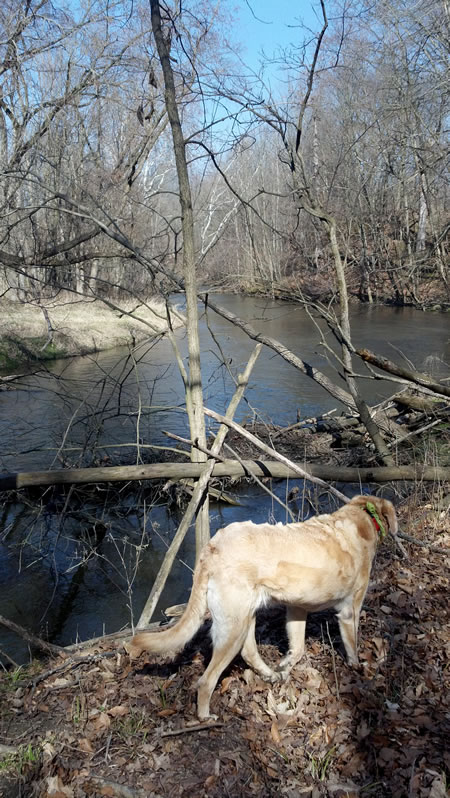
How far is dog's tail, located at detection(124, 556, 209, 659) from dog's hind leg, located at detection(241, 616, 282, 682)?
571 mm

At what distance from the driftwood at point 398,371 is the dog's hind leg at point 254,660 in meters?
3.69

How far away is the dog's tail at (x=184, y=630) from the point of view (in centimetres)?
377

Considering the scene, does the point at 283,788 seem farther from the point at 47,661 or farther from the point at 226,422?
the point at 226,422

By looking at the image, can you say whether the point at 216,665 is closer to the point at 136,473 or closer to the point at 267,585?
the point at 267,585

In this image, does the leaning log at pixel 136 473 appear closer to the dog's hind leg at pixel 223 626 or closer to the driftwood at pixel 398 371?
the driftwood at pixel 398 371

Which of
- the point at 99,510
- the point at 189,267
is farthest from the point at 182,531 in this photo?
the point at 99,510

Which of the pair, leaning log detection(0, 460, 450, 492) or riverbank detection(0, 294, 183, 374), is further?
riverbank detection(0, 294, 183, 374)

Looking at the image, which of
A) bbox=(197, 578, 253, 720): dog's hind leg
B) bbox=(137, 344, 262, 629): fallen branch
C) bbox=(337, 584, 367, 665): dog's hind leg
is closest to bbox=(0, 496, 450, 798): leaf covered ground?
bbox=(337, 584, 367, 665): dog's hind leg

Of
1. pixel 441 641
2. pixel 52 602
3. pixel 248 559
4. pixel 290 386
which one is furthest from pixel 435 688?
pixel 290 386

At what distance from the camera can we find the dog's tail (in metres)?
3.77

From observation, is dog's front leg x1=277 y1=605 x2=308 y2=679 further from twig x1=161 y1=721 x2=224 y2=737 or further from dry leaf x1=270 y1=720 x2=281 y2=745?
twig x1=161 y1=721 x2=224 y2=737

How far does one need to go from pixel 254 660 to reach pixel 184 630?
765mm

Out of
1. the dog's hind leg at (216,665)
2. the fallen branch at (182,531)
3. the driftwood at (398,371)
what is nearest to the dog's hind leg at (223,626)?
the dog's hind leg at (216,665)

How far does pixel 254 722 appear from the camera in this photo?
381 cm
